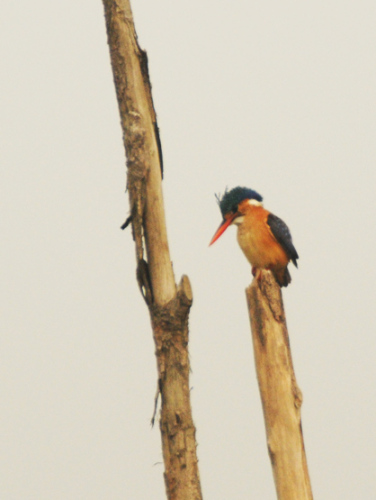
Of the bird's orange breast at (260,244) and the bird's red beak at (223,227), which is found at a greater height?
the bird's red beak at (223,227)

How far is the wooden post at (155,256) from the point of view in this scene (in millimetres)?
3766

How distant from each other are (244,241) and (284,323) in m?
0.92

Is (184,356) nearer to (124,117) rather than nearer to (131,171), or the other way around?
(131,171)

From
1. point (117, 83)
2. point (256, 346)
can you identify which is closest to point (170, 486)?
point (256, 346)

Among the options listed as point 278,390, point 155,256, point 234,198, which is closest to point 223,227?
point 234,198

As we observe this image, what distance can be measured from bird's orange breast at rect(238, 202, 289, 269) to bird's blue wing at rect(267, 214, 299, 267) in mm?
21

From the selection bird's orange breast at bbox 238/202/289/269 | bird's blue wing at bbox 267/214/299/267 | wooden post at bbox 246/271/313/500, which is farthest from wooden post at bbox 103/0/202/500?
bird's blue wing at bbox 267/214/299/267

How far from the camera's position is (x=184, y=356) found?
388 cm

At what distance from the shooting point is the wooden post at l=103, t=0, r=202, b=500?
3766 mm

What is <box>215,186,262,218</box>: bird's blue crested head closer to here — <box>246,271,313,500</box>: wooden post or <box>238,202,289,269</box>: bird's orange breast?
<box>238,202,289,269</box>: bird's orange breast

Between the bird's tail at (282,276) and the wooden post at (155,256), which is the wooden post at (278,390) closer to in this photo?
the wooden post at (155,256)

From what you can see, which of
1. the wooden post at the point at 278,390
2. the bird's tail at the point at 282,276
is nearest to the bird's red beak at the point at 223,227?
the bird's tail at the point at 282,276

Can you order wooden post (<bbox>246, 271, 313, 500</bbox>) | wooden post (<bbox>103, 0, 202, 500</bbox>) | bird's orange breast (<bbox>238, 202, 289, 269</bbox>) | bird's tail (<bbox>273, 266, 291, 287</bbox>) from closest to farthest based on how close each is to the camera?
wooden post (<bbox>246, 271, 313, 500</bbox>) → wooden post (<bbox>103, 0, 202, 500</bbox>) → bird's orange breast (<bbox>238, 202, 289, 269</bbox>) → bird's tail (<bbox>273, 266, 291, 287</bbox>)

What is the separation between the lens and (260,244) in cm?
442
